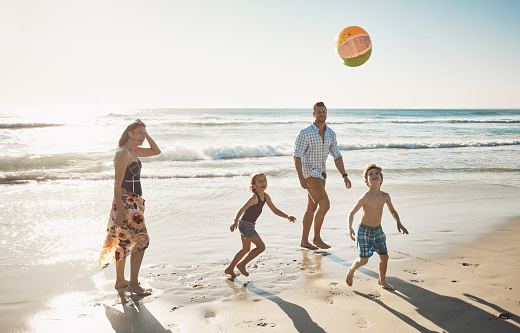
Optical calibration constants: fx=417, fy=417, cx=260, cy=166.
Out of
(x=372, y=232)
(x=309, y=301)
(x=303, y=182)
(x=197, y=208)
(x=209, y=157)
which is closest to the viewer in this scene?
(x=309, y=301)

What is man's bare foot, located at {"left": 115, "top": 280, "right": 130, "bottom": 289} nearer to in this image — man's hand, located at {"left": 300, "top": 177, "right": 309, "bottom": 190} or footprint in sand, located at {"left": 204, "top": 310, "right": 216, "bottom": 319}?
footprint in sand, located at {"left": 204, "top": 310, "right": 216, "bottom": 319}

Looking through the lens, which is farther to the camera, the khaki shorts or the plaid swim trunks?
the khaki shorts

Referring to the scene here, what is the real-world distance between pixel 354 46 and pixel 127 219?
14.0 ft

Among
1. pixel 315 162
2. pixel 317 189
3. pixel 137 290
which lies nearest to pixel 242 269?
pixel 137 290

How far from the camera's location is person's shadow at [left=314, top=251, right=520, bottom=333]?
3.41 meters

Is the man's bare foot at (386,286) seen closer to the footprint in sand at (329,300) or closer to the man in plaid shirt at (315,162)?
the footprint in sand at (329,300)

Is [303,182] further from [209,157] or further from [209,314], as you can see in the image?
[209,157]

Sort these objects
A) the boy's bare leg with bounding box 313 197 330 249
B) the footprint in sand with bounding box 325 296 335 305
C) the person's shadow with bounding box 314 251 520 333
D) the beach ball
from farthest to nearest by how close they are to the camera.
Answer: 1. the beach ball
2. the boy's bare leg with bounding box 313 197 330 249
3. the footprint in sand with bounding box 325 296 335 305
4. the person's shadow with bounding box 314 251 520 333

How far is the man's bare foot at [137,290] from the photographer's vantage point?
420cm

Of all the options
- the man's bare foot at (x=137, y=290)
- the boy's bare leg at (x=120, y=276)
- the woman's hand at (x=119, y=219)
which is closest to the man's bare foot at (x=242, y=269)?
the man's bare foot at (x=137, y=290)

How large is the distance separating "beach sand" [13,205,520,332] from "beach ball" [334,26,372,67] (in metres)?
3.09

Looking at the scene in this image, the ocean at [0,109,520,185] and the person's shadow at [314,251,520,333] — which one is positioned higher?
the ocean at [0,109,520,185]

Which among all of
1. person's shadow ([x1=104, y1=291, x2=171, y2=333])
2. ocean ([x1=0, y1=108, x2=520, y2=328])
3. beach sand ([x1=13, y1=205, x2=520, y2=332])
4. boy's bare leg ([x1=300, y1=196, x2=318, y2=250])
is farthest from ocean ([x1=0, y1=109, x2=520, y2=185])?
person's shadow ([x1=104, y1=291, x2=171, y2=333])

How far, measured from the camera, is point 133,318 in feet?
12.2
